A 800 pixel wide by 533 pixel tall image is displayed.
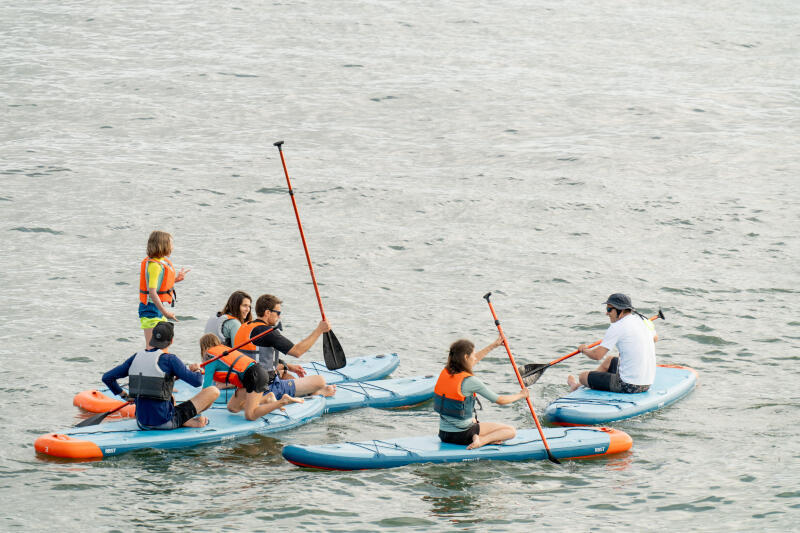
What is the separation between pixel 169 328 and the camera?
9.84m

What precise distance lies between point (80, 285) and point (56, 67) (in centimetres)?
1599

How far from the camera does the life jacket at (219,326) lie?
11.3 metres

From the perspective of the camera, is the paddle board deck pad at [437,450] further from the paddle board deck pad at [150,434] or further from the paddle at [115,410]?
the paddle at [115,410]

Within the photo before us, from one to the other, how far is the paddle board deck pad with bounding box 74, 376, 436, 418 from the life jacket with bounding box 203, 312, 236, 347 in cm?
59

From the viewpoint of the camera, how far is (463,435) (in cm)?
1002

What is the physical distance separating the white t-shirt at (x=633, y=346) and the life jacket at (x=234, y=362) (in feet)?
13.1

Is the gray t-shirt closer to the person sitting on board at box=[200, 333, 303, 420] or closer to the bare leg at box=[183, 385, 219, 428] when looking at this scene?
the person sitting on board at box=[200, 333, 303, 420]

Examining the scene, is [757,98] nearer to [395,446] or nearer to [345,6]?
[345,6]

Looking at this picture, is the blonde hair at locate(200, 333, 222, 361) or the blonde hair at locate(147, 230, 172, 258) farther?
the blonde hair at locate(147, 230, 172, 258)

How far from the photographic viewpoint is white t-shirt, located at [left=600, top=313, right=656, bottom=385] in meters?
11.4

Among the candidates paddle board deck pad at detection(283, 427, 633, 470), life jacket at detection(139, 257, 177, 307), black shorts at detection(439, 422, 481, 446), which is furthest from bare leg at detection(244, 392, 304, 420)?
black shorts at detection(439, 422, 481, 446)

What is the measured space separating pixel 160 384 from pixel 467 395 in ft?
9.72

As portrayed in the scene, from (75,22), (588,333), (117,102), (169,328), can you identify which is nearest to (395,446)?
(169,328)

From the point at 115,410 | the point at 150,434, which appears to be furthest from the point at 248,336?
the point at 115,410
